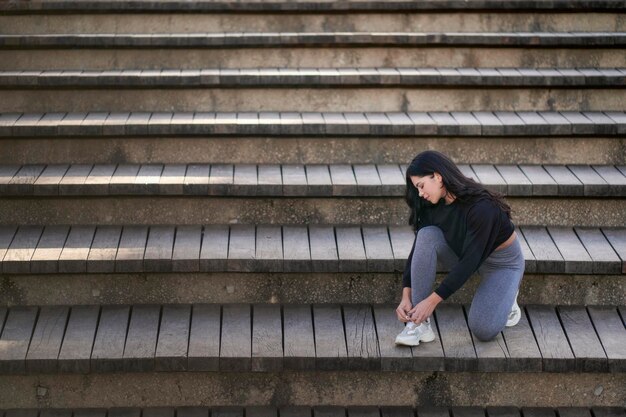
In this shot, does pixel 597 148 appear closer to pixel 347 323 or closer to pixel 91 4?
pixel 347 323

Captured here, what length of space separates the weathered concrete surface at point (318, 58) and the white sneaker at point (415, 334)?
1.83 meters

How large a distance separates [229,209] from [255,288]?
45 centimetres

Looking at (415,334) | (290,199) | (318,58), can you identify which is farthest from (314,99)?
(415,334)

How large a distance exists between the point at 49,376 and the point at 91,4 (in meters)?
2.22

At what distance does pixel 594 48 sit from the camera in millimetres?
4918

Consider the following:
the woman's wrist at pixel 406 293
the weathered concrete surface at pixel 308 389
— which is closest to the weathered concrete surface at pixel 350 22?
the woman's wrist at pixel 406 293

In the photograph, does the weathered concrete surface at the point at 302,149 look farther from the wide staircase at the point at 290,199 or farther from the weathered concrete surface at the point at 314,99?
the weathered concrete surface at the point at 314,99

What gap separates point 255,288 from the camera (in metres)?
3.84

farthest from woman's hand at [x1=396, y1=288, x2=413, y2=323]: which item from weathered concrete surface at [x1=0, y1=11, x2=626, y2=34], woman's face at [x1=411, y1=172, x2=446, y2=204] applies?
weathered concrete surface at [x1=0, y1=11, x2=626, y2=34]

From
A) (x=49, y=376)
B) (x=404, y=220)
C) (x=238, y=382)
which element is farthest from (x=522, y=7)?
(x=49, y=376)

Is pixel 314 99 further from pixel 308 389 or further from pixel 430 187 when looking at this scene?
pixel 308 389

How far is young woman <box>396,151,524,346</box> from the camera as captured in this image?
11.4 feet

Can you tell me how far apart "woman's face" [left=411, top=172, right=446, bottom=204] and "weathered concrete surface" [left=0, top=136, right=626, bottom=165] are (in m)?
0.93

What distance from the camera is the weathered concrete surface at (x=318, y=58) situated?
485cm
